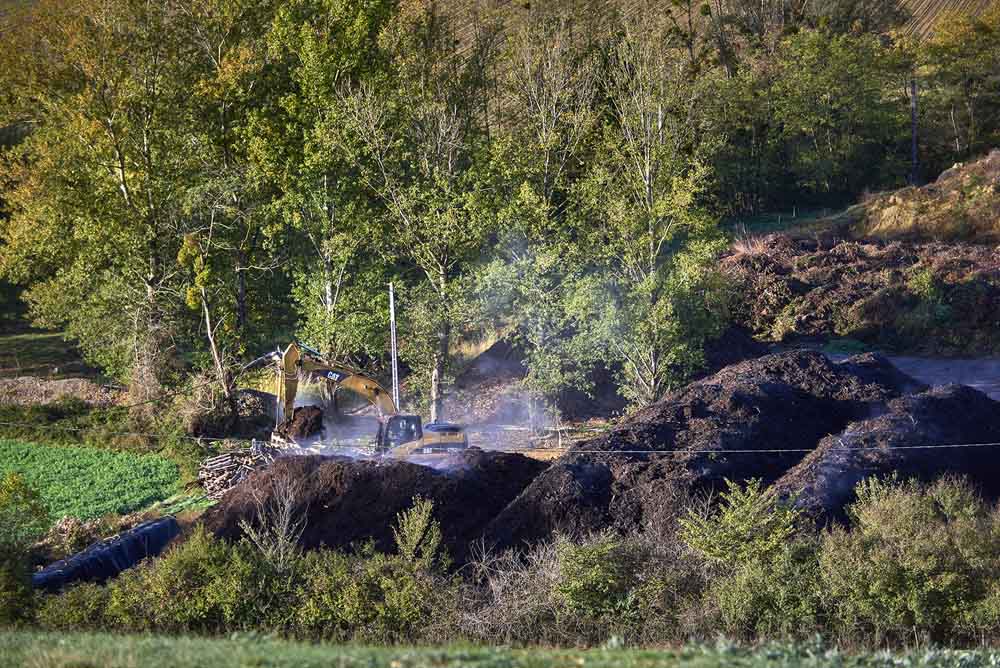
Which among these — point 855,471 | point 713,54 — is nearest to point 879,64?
point 713,54

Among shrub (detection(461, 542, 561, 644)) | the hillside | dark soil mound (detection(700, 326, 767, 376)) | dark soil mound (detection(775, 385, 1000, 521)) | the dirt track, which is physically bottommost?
shrub (detection(461, 542, 561, 644))

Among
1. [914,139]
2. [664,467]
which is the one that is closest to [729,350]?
[664,467]

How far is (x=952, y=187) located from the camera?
50.1 m

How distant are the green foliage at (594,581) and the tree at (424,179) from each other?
637 inches

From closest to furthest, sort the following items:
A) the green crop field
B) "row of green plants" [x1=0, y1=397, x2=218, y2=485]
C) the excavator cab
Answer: the excavator cab < the green crop field < "row of green plants" [x1=0, y1=397, x2=218, y2=485]

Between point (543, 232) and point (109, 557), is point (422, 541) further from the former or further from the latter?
point (543, 232)

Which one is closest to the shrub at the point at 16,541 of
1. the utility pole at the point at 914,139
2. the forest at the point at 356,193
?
the forest at the point at 356,193

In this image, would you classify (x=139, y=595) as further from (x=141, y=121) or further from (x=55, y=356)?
(x=55, y=356)

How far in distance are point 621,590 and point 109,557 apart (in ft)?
34.4

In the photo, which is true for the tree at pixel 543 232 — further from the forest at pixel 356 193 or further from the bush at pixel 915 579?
the bush at pixel 915 579

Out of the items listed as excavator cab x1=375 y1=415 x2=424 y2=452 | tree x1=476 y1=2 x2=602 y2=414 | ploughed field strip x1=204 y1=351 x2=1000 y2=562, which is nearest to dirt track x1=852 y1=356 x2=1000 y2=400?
ploughed field strip x1=204 y1=351 x2=1000 y2=562

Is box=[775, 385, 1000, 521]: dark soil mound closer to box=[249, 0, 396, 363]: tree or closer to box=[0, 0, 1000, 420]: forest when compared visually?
box=[0, 0, 1000, 420]: forest

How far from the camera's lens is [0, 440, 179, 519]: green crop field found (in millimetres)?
27922

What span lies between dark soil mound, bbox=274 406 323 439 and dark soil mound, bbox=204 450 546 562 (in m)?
5.60
